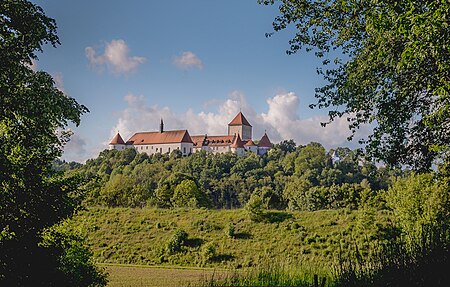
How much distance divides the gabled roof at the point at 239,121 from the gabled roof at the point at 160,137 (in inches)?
796

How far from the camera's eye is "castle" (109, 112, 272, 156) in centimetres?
11094

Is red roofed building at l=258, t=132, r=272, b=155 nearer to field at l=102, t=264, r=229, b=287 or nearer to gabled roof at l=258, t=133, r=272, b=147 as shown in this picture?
gabled roof at l=258, t=133, r=272, b=147

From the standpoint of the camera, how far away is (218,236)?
28094 mm

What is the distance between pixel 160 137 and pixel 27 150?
107518mm

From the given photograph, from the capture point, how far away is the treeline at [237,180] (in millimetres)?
43438

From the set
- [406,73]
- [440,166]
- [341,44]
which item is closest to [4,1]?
[341,44]

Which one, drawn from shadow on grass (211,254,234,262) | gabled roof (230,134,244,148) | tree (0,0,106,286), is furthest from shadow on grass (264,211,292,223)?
gabled roof (230,134,244,148)

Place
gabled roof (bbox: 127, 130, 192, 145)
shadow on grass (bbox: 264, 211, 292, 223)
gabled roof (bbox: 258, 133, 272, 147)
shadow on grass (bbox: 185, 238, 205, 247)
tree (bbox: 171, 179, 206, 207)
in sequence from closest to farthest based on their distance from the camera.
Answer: shadow on grass (bbox: 185, 238, 205, 247) → shadow on grass (bbox: 264, 211, 292, 223) → tree (bbox: 171, 179, 206, 207) → gabled roof (bbox: 127, 130, 192, 145) → gabled roof (bbox: 258, 133, 272, 147)

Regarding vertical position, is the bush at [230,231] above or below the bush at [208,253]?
above

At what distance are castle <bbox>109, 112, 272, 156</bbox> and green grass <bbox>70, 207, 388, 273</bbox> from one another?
255 feet

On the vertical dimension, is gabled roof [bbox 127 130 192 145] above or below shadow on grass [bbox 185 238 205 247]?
above

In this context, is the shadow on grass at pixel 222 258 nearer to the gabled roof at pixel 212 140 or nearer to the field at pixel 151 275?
the field at pixel 151 275

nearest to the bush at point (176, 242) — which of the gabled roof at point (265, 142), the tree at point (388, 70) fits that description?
the tree at point (388, 70)

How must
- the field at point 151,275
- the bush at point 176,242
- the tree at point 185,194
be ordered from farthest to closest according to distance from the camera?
1. the tree at point 185,194
2. the bush at point 176,242
3. the field at point 151,275
